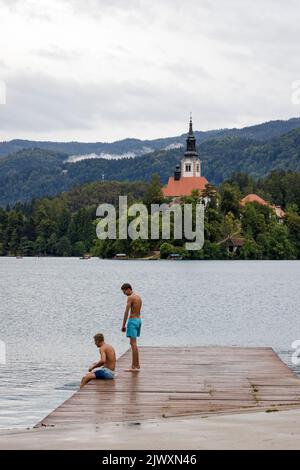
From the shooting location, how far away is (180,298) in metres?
78.6

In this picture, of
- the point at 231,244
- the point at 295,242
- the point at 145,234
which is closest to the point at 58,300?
the point at 145,234

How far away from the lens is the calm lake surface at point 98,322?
25984mm

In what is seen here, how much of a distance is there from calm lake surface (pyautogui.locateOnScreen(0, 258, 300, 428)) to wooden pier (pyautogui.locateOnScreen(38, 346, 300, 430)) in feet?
6.02

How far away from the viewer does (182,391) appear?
19.7m

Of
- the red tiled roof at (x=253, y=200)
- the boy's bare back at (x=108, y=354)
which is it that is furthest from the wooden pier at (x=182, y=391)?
the red tiled roof at (x=253, y=200)

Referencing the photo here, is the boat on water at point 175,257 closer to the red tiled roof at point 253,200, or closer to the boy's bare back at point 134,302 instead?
the red tiled roof at point 253,200
